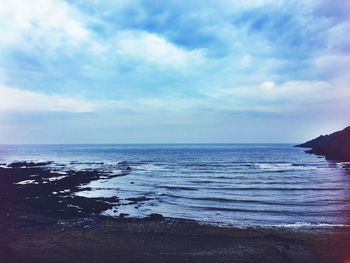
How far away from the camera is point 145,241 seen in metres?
21.8

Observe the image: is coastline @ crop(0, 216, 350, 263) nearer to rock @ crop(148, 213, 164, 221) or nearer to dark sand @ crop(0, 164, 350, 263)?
dark sand @ crop(0, 164, 350, 263)

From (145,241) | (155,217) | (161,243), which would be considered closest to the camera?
(161,243)

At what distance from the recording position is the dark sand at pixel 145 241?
18469 millimetres

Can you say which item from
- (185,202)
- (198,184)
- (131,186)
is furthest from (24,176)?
(185,202)

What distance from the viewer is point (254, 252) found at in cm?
1958

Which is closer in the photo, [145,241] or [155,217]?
[145,241]

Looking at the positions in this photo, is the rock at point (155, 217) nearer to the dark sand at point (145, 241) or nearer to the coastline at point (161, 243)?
the dark sand at point (145, 241)

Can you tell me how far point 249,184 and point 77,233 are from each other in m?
33.9

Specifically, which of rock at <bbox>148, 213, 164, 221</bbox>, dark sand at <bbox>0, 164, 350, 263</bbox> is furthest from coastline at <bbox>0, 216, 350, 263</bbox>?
rock at <bbox>148, 213, 164, 221</bbox>

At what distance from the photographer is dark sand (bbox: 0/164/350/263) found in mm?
18469

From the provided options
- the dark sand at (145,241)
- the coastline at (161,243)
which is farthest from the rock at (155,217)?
the coastline at (161,243)

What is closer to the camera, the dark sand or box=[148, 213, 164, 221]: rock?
the dark sand

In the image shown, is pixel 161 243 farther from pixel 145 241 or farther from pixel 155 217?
pixel 155 217

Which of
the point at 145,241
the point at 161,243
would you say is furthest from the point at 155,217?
the point at 161,243
